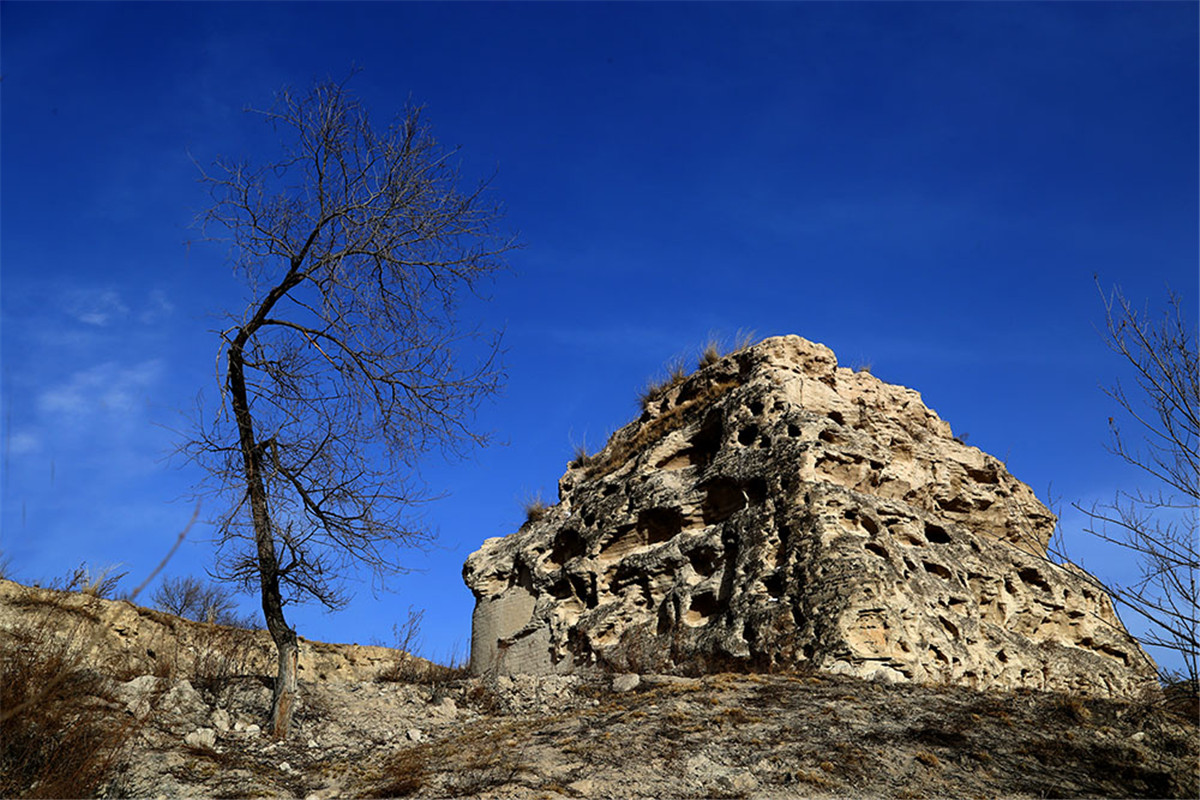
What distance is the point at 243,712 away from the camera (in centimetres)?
892

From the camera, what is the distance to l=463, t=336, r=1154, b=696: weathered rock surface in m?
9.60

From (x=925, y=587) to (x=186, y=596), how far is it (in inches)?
1018

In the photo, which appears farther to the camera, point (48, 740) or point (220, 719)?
point (220, 719)

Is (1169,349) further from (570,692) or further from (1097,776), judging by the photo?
(570,692)

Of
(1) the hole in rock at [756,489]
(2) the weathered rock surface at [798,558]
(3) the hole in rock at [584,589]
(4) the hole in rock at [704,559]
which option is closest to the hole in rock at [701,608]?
(2) the weathered rock surface at [798,558]

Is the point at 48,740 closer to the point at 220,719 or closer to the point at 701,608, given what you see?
the point at 220,719

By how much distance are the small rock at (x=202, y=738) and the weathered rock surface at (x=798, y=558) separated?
4.86 m

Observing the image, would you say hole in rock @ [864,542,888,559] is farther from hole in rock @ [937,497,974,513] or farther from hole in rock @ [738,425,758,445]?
hole in rock @ [937,497,974,513]

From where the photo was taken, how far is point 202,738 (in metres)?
7.74

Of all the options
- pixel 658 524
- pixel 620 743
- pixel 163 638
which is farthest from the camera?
pixel 163 638

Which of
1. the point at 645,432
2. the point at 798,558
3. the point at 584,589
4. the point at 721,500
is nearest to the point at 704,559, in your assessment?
the point at 721,500

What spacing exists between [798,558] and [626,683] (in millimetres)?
2327

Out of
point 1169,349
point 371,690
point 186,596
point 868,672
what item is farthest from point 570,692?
point 186,596

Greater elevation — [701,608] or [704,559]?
[704,559]
